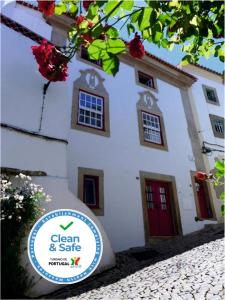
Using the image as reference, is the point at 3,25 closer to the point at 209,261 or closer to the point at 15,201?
the point at 15,201

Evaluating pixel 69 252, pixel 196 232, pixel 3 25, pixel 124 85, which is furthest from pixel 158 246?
pixel 3 25

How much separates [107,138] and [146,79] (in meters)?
5.26

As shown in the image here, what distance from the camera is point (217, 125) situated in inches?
581

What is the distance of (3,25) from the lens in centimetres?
657

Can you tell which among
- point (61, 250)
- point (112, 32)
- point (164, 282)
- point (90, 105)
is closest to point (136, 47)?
point (112, 32)

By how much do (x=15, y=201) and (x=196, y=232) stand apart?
25.5 ft

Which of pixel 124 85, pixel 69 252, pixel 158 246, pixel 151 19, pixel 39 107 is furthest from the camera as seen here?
pixel 124 85

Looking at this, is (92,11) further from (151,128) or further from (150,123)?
(150,123)

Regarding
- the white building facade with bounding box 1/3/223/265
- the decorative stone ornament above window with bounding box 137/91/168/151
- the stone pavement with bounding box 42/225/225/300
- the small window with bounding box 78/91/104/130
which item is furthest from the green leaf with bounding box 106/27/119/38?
the decorative stone ornament above window with bounding box 137/91/168/151

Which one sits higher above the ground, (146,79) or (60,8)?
(146,79)

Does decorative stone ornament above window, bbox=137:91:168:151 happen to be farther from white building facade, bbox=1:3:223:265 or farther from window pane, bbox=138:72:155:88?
window pane, bbox=138:72:155:88

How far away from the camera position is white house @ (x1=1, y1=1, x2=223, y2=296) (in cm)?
576

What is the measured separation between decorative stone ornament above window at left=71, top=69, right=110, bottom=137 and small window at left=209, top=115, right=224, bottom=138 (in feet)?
22.7

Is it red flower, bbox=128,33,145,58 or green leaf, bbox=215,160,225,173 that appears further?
red flower, bbox=128,33,145,58
